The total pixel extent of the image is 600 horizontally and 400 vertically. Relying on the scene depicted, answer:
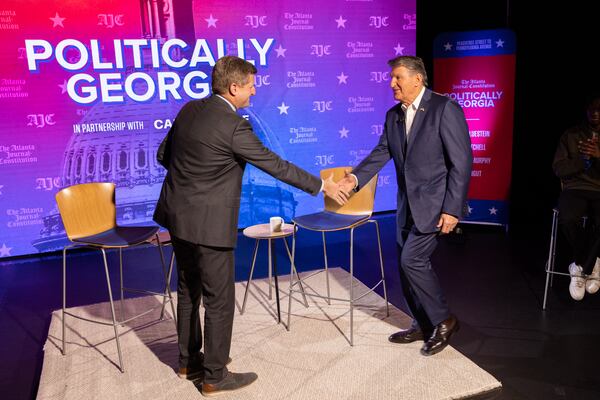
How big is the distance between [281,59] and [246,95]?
139 inches

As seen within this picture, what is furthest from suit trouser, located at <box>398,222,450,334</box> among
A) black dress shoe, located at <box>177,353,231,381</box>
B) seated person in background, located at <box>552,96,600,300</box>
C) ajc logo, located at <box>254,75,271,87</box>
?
ajc logo, located at <box>254,75,271,87</box>

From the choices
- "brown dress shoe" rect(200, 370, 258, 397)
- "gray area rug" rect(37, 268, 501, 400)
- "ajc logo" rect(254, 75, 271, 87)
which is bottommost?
"gray area rug" rect(37, 268, 501, 400)

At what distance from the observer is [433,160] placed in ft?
9.97

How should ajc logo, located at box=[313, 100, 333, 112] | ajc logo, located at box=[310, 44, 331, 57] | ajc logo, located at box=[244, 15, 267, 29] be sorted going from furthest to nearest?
ajc logo, located at box=[313, 100, 333, 112] < ajc logo, located at box=[310, 44, 331, 57] < ajc logo, located at box=[244, 15, 267, 29]

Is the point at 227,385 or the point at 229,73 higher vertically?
the point at 229,73

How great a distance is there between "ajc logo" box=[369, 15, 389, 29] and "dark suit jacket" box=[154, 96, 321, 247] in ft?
13.6

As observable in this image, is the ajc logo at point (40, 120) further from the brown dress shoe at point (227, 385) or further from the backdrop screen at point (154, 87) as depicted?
the brown dress shoe at point (227, 385)

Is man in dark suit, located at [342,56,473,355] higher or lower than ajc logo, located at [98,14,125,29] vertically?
lower

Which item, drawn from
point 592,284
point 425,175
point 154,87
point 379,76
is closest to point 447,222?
point 425,175

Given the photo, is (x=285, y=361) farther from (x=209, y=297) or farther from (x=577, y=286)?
(x=577, y=286)

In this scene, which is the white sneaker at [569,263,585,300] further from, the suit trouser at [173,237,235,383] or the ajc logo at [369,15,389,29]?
the ajc logo at [369,15,389,29]

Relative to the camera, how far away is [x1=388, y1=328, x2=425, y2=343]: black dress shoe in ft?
11.0

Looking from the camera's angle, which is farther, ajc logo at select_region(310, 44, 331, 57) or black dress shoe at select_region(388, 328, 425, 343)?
ajc logo at select_region(310, 44, 331, 57)

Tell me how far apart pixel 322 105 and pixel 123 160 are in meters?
2.21
